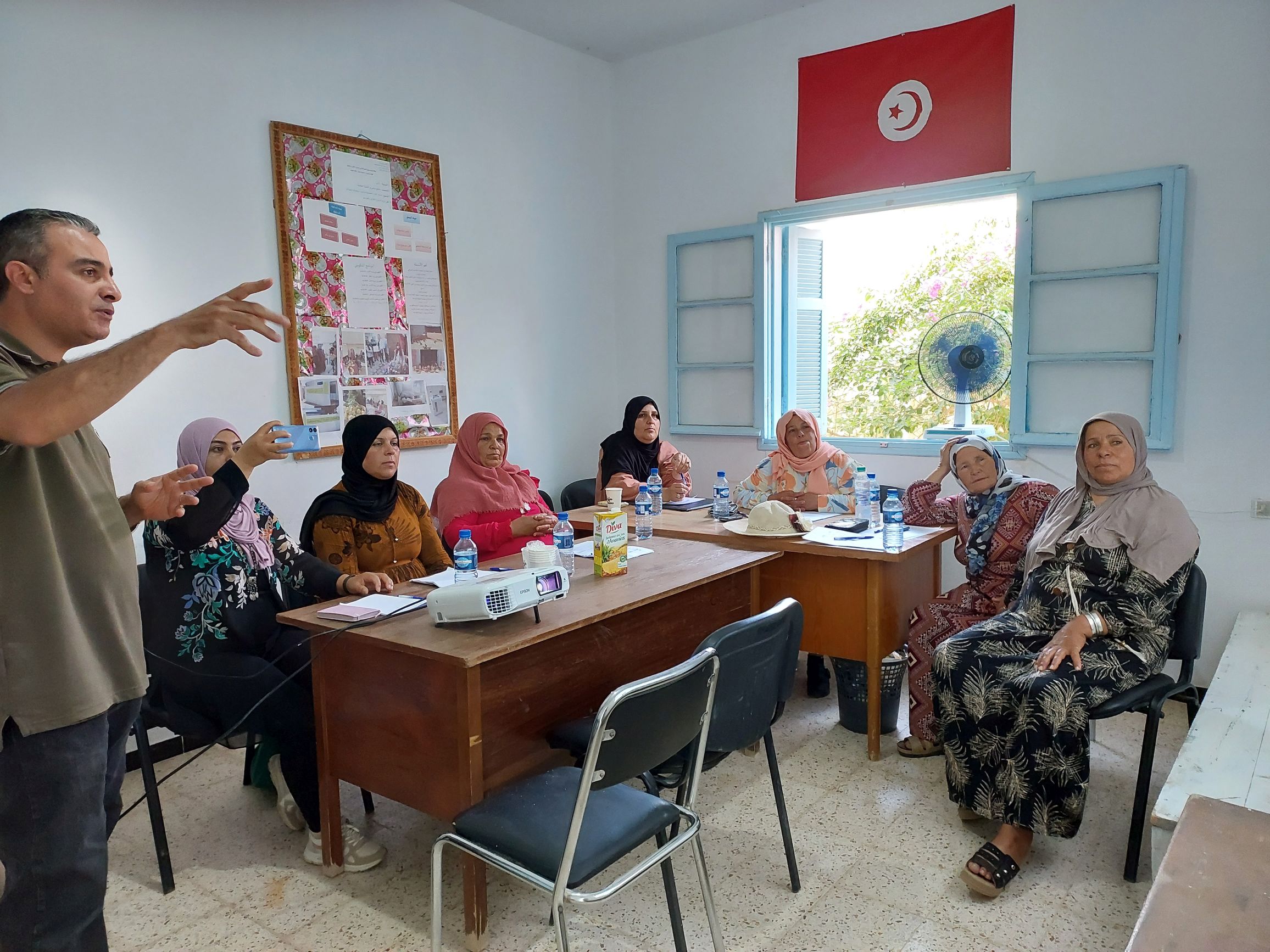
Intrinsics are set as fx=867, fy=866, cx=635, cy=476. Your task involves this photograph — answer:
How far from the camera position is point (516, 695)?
2020mm

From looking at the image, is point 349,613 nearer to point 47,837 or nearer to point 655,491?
point 47,837

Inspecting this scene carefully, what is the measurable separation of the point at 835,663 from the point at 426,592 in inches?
62.1

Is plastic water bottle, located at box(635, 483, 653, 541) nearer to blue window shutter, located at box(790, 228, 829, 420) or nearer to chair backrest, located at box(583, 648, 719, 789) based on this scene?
chair backrest, located at box(583, 648, 719, 789)

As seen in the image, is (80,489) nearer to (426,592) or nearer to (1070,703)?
(426,592)

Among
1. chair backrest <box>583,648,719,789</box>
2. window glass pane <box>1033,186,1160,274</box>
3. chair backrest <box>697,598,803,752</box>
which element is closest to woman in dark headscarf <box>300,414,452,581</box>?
chair backrest <box>697,598,803,752</box>

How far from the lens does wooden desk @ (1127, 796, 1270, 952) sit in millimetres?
867

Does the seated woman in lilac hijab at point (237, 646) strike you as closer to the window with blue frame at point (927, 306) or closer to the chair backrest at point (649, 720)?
the chair backrest at point (649, 720)

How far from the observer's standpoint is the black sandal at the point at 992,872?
2086 mm

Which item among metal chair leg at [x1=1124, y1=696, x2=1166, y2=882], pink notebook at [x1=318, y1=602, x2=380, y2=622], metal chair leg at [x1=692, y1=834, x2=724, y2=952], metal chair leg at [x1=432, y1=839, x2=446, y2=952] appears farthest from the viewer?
metal chair leg at [x1=1124, y1=696, x2=1166, y2=882]

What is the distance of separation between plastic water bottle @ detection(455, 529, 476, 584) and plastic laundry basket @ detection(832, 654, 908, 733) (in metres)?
1.41

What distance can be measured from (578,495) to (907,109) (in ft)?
8.06

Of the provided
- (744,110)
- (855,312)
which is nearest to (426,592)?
(744,110)

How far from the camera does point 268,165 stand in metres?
3.44

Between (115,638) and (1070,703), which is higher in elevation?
(115,638)
